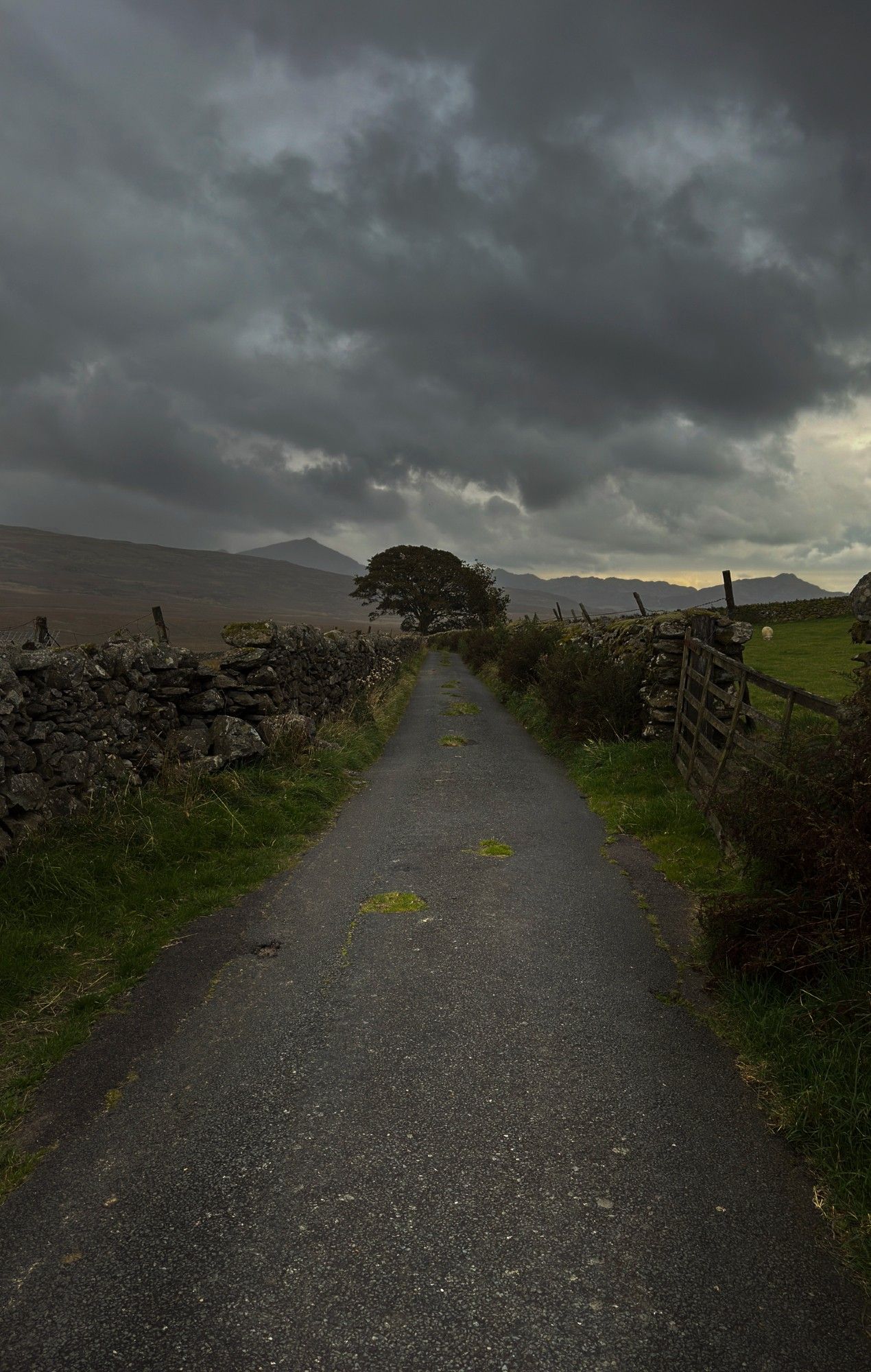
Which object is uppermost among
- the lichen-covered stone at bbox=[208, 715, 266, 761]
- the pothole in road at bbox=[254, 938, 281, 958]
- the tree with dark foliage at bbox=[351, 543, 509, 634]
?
the tree with dark foliage at bbox=[351, 543, 509, 634]

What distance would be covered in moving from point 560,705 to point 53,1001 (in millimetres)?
11325

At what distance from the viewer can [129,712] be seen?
26.4ft

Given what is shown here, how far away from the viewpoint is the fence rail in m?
6.07

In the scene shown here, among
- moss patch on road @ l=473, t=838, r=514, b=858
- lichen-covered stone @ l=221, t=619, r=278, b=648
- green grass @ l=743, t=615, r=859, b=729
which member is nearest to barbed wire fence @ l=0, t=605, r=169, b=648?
lichen-covered stone @ l=221, t=619, r=278, b=648

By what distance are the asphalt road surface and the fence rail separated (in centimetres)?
245

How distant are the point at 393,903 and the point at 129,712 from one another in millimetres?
4116

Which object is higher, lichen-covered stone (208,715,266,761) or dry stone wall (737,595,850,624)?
dry stone wall (737,595,850,624)

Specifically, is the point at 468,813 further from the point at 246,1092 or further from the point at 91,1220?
the point at 91,1220

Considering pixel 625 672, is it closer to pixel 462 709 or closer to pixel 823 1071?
pixel 462 709

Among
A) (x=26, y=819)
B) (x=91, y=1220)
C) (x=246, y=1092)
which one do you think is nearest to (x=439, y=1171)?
(x=246, y=1092)

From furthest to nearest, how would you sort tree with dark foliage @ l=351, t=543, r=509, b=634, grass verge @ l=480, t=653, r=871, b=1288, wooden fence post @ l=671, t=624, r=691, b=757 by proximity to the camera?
tree with dark foliage @ l=351, t=543, r=509, b=634, wooden fence post @ l=671, t=624, r=691, b=757, grass verge @ l=480, t=653, r=871, b=1288

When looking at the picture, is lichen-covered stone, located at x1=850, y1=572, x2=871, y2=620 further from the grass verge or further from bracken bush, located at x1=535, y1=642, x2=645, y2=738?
bracken bush, located at x1=535, y1=642, x2=645, y2=738

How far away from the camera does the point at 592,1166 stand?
3.08m

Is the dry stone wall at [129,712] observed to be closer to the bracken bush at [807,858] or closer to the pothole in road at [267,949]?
the pothole in road at [267,949]
